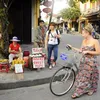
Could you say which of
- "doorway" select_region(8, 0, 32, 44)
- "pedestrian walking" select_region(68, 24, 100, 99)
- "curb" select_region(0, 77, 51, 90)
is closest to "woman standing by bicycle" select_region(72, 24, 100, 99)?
"pedestrian walking" select_region(68, 24, 100, 99)

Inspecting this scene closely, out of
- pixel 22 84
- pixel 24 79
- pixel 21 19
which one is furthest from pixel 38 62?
pixel 21 19

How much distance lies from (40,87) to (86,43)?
6.03 feet

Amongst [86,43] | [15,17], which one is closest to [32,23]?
[15,17]

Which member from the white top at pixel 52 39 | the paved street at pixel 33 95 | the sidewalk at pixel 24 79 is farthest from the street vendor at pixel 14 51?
the paved street at pixel 33 95

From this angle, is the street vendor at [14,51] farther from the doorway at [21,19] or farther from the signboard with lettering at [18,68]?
the doorway at [21,19]

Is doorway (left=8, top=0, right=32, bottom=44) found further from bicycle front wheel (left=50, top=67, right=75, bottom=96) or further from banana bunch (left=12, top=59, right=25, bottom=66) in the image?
bicycle front wheel (left=50, top=67, right=75, bottom=96)

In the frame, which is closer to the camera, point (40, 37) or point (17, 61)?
point (17, 61)

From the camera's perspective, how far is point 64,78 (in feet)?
19.7

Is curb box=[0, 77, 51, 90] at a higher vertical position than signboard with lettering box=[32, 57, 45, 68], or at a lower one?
lower

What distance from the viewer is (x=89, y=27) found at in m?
5.62

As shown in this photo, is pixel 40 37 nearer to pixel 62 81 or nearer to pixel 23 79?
pixel 23 79

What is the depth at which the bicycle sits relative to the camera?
5.82 metres

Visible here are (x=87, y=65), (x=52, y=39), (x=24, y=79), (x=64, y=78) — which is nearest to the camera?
(x=87, y=65)

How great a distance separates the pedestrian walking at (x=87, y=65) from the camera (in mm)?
5637
